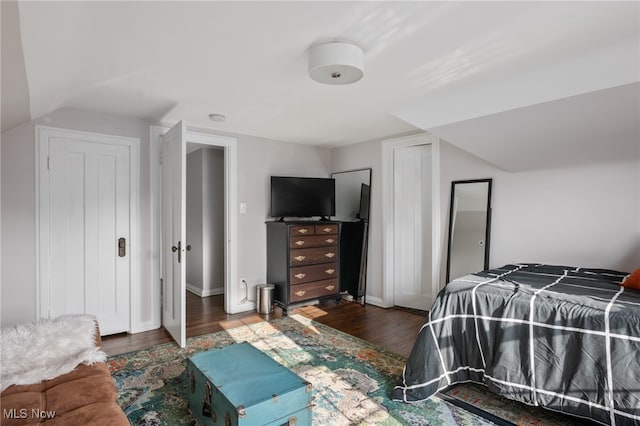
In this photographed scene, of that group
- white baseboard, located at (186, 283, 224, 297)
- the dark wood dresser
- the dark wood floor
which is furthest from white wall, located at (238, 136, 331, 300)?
white baseboard, located at (186, 283, 224, 297)

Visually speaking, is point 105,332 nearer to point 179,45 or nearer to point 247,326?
point 247,326

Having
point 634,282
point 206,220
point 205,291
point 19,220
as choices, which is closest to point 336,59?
point 634,282

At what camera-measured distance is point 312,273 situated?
14.5 feet

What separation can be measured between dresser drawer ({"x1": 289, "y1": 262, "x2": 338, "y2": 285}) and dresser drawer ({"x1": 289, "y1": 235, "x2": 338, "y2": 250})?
262 millimetres

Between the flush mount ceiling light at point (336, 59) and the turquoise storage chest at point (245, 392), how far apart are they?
1.75 m

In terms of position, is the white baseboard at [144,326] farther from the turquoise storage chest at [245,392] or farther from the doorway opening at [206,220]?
the turquoise storage chest at [245,392]

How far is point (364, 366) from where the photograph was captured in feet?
8.96

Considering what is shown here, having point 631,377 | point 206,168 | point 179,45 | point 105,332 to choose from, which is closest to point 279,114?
point 179,45

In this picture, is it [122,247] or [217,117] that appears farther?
[217,117]

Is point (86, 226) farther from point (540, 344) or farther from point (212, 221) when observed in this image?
point (540, 344)

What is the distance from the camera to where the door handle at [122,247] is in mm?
3518

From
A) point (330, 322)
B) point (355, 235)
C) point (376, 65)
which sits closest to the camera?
point (376, 65)

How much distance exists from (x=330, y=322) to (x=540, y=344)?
7.45 ft

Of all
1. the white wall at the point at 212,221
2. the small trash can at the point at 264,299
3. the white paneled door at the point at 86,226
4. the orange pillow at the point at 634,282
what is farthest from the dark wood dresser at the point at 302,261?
the orange pillow at the point at 634,282
